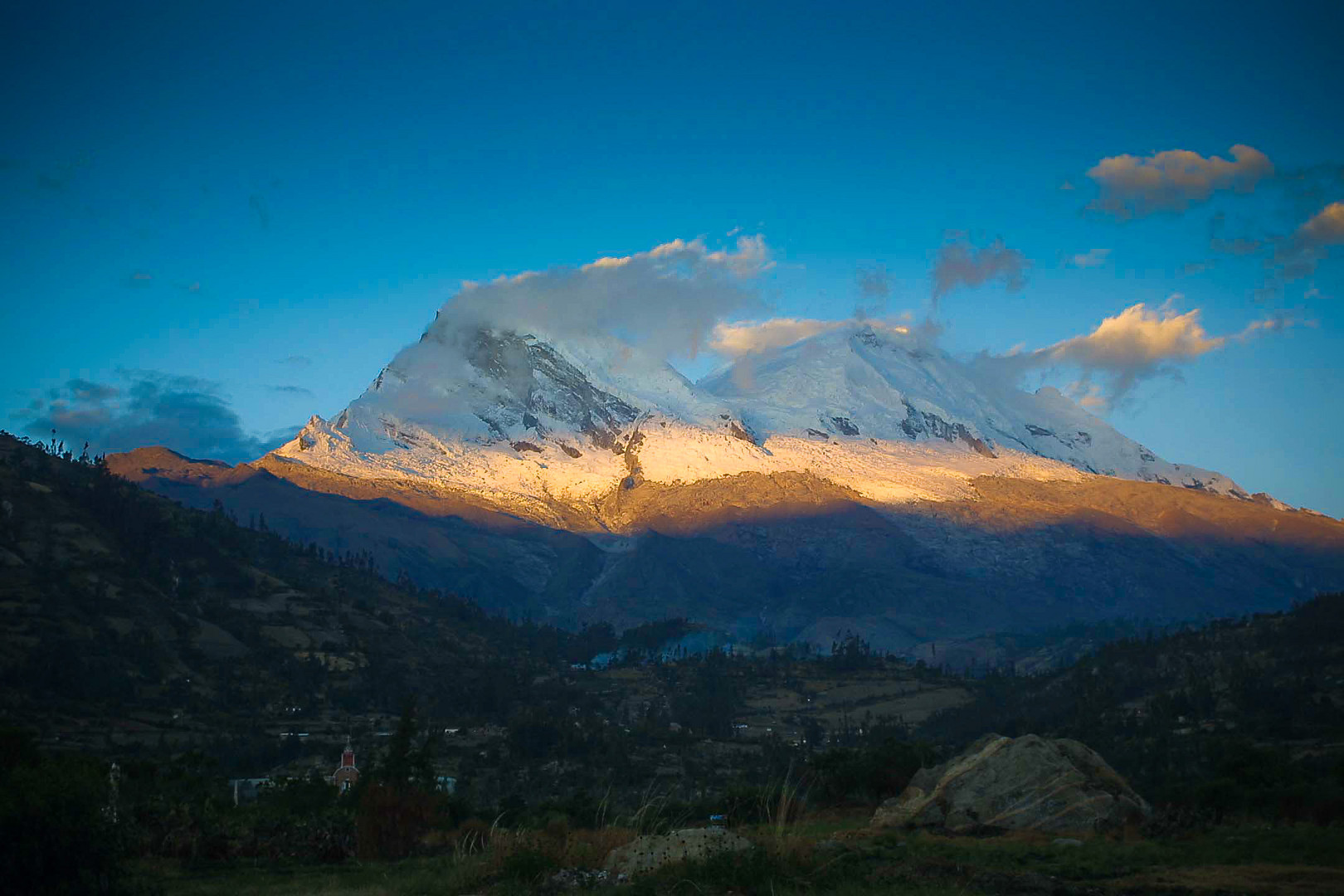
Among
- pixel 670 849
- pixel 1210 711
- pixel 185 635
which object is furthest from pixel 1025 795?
pixel 185 635

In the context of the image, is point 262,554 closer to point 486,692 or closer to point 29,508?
point 29,508

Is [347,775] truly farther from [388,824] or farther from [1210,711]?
[1210,711]

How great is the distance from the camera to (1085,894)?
863 inches

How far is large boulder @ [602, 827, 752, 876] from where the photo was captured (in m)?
23.0

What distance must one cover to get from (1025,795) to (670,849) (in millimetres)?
17973

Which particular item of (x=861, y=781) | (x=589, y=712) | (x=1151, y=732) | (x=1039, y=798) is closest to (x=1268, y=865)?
(x=1039, y=798)

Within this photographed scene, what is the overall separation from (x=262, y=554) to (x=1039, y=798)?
178 meters

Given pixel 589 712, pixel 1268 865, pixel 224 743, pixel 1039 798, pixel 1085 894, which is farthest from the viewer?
pixel 589 712

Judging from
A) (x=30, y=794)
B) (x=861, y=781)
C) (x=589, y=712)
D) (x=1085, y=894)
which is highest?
(x=30, y=794)

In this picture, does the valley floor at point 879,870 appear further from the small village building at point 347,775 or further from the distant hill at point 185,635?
the distant hill at point 185,635

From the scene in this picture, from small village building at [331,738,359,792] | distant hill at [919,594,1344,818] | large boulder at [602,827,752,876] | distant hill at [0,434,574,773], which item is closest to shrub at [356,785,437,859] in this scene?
large boulder at [602,827,752,876]

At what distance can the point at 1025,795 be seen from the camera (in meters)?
36.8

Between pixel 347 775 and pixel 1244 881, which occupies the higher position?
pixel 1244 881

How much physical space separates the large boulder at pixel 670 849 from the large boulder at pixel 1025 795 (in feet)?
44.6
